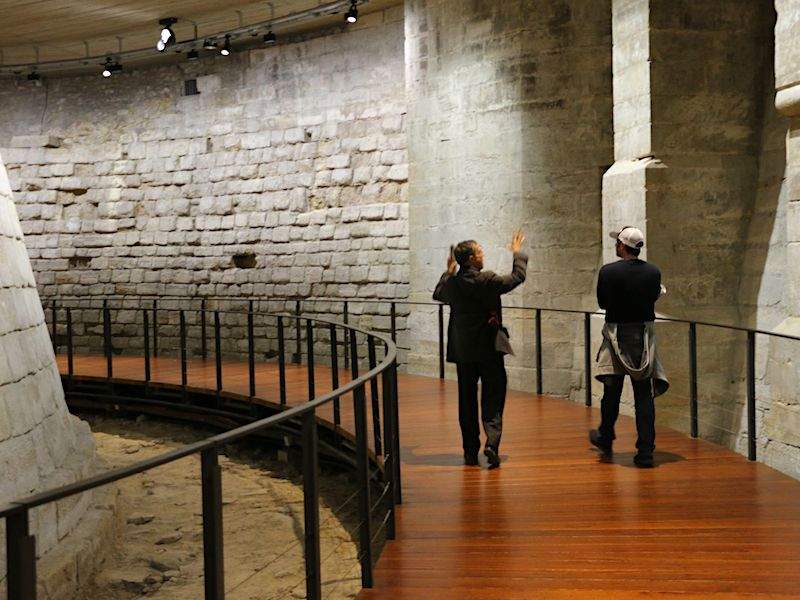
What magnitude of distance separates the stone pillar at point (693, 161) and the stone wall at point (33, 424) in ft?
14.2

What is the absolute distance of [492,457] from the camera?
5152 millimetres

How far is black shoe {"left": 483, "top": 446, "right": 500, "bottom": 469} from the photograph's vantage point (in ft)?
16.8

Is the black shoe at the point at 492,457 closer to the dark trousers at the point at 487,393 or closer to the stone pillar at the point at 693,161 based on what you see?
the dark trousers at the point at 487,393

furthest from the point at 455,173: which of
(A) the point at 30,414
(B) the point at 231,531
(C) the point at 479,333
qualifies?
(B) the point at 231,531

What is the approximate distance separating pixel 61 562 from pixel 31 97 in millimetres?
10956

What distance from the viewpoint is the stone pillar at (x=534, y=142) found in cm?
873

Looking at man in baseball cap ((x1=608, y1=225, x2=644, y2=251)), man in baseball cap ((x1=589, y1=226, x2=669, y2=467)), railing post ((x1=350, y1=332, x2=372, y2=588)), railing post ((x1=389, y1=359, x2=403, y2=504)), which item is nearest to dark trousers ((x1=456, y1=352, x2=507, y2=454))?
man in baseball cap ((x1=589, y1=226, x2=669, y2=467))

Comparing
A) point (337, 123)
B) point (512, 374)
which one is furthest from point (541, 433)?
point (337, 123)

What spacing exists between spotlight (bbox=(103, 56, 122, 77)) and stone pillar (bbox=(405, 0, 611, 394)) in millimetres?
5283

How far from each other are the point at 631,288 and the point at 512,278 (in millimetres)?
668

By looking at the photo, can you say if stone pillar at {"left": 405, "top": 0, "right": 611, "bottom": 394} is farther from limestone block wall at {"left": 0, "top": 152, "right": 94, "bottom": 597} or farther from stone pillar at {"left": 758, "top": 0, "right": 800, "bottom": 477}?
limestone block wall at {"left": 0, "top": 152, "right": 94, "bottom": 597}

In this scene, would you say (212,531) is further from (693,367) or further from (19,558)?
(693,367)

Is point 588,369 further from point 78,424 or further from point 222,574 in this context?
point 222,574

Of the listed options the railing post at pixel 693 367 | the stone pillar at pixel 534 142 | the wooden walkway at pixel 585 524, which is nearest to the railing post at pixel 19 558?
the wooden walkway at pixel 585 524
